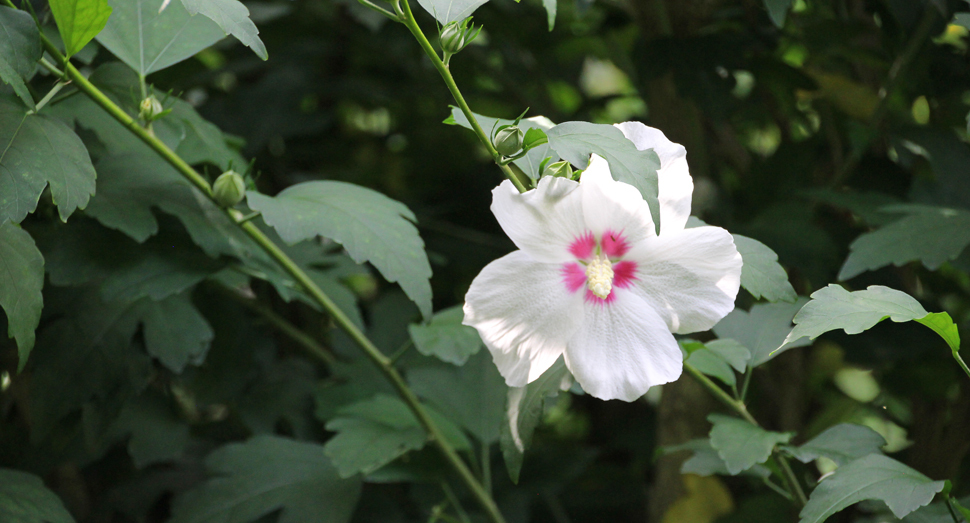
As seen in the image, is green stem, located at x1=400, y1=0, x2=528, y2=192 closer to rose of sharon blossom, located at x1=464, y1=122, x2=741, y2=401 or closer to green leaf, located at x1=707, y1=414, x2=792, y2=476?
rose of sharon blossom, located at x1=464, y1=122, x2=741, y2=401

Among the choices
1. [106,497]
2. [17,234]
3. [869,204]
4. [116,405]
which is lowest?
[106,497]

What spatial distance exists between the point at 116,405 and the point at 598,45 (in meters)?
1.17

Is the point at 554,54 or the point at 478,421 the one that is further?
the point at 554,54

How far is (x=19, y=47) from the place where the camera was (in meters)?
0.60

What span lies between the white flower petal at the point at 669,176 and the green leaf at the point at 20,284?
1.64ft

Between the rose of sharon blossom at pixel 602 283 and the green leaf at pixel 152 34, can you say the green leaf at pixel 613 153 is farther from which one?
the green leaf at pixel 152 34

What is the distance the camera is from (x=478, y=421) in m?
1.01

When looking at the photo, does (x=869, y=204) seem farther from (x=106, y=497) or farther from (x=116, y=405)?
(x=106, y=497)

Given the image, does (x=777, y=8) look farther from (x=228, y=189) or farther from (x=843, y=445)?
(x=228, y=189)

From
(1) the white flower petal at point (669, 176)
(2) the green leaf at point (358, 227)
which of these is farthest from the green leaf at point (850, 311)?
(2) the green leaf at point (358, 227)

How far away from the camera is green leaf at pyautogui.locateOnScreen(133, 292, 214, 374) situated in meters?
0.85

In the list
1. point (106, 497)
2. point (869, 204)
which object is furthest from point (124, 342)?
point (869, 204)

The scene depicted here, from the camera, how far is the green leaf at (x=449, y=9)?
0.59 meters

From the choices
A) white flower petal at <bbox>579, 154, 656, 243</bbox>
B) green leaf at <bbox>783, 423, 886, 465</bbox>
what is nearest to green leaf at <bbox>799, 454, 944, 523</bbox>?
green leaf at <bbox>783, 423, 886, 465</bbox>
